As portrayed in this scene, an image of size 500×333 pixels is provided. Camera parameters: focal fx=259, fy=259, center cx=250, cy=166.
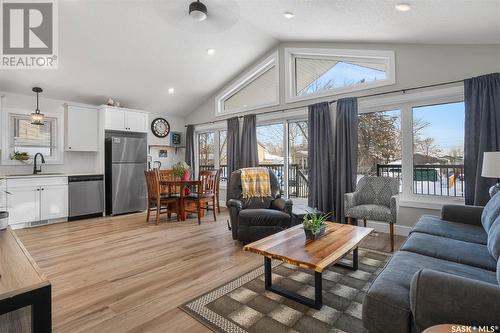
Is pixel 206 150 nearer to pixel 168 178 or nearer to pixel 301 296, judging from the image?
pixel 168 178

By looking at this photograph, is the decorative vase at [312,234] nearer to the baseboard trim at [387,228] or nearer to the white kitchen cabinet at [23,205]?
the baseboard trim at [387,228]

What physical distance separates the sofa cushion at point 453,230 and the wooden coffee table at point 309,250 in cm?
54

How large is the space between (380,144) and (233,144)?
2.99 meters

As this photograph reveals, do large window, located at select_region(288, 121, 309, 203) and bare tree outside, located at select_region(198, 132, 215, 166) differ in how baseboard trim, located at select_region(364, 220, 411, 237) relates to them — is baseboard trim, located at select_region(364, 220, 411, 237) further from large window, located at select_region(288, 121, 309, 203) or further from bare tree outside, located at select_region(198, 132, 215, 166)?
bare tree outside, located at select_region(198, 132, 215, 166)

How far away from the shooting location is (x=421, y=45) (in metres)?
3.66

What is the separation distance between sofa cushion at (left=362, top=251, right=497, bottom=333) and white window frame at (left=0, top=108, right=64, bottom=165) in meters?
5.92

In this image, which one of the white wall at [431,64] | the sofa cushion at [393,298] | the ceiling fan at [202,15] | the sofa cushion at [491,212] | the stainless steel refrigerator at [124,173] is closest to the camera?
the sofa cushion at [393,298]

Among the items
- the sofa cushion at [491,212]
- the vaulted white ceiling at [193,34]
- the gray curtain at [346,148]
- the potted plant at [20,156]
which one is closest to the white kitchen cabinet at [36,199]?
the potted plant at [20,156]

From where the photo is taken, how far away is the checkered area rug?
5.76 feet

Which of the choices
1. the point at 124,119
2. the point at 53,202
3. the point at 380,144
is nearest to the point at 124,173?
the point at 124,119

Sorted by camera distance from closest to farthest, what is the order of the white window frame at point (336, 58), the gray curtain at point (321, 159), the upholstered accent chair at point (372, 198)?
the upholstered accent chair at point (372, 198) < the white window frame at point (336, 58) < the gray curtain at point (321, 159)

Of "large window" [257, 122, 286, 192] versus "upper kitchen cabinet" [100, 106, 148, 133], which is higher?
"upper kitchen cabinet" [100, 106, 148, 133]

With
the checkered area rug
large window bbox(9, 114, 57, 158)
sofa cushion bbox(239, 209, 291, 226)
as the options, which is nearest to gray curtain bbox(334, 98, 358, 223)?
sofa cushion bbox(239, 209, 291, 226)

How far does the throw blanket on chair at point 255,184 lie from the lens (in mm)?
3817
